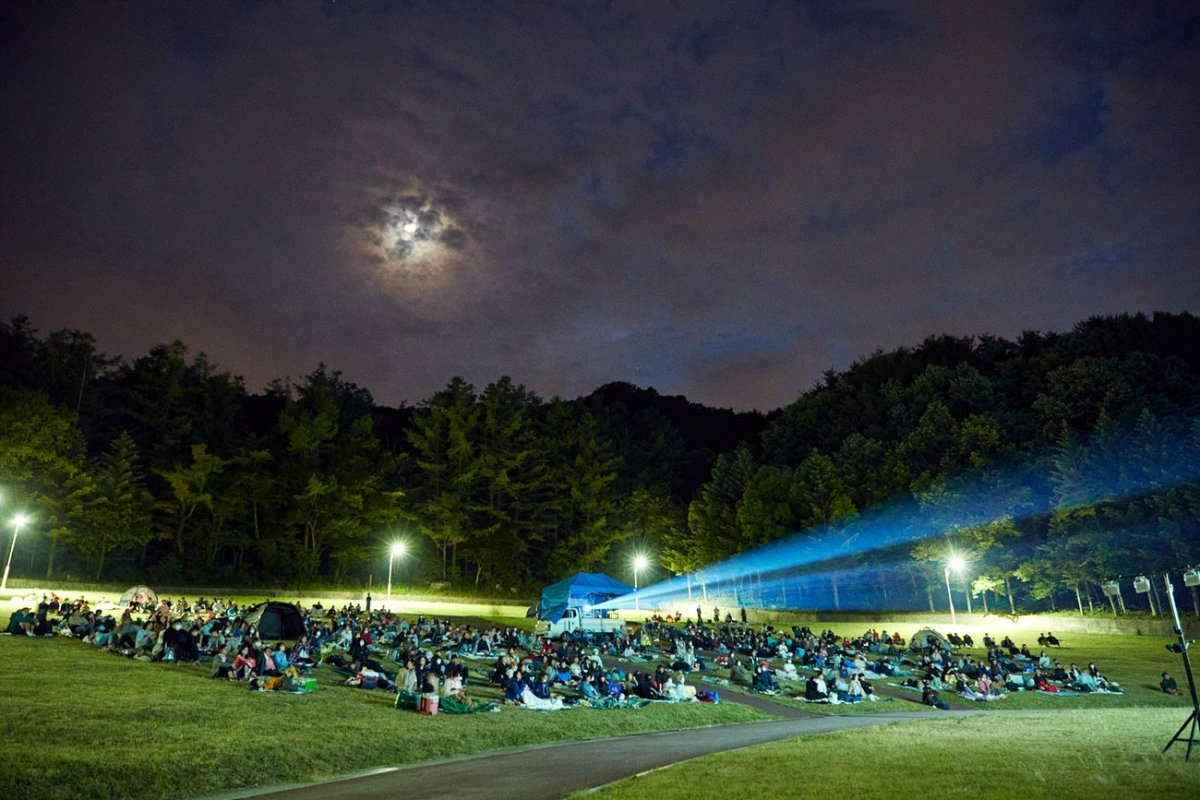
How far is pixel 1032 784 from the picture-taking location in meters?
8.55

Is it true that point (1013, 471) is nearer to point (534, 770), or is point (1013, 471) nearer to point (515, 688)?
point (515, 688)

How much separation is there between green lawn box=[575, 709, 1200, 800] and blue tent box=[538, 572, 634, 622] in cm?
2751

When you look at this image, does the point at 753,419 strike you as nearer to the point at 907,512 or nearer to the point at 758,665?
the point at 907,512

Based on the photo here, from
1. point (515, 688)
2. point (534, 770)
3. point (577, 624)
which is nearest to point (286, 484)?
point (577, 624)

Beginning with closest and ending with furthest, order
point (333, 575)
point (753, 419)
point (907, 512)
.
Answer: point (907, 512), point (333, 575), point (753, 419)

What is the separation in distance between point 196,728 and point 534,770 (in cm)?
631

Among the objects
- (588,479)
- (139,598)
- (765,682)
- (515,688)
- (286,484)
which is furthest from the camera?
(588,479)

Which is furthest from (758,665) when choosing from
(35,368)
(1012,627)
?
(35,368)

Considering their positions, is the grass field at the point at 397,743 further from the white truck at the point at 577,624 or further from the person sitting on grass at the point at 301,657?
the white truck at the point at 577,624

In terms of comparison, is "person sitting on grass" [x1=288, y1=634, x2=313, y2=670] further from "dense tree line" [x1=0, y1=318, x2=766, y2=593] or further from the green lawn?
"dense tree line" [x1=0, y1=318, x2=766, y2=593]

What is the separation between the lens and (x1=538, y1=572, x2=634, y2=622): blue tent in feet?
134

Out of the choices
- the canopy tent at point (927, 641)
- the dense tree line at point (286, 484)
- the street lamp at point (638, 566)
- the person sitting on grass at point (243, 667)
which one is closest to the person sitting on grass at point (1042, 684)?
the canopy tent at point (927, 641)

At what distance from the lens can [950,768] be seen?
9.86 metres

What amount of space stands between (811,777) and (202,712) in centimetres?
1184
